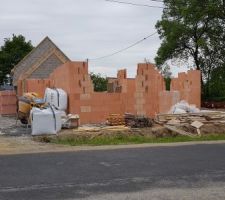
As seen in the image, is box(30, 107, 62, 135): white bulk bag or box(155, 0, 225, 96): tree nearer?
box(30, 107, 62, 135): white bulk bag

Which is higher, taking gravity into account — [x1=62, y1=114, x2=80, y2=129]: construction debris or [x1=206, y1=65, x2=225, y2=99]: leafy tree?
[x1=206, y1=65, x2=225, y2=99]: leafy tree

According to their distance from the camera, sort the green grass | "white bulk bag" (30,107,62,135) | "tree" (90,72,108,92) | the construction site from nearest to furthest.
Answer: the green grass → "white bulk bag" (30,107,62,135) → the construction site → "tree" (90,72,108,92)

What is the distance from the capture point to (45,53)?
4822cm

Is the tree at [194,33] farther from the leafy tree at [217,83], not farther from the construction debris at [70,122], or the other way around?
the construction debris at [70,122]

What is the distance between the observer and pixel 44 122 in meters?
19.2

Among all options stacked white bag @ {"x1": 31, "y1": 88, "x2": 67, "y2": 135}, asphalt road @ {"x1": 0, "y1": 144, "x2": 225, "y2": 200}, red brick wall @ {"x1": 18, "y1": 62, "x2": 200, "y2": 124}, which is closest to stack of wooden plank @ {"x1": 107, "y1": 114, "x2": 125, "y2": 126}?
red brick wall @ {"x1": 18, "y1": 62, "x2": 200, "y2": 124}

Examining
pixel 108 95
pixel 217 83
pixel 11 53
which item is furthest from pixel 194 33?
pixel 108 95

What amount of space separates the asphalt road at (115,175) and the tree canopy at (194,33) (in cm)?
3714

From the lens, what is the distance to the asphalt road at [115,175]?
28.6 ft

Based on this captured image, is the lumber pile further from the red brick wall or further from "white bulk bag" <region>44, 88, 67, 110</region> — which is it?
"white bulk bag" <region>44, 88, 67, 110</region>

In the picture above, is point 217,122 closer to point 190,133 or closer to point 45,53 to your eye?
point 190,133

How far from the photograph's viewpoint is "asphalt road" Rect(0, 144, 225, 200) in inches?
343

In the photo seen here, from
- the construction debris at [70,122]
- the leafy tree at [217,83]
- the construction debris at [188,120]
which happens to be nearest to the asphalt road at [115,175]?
the construction debris at [188,120]

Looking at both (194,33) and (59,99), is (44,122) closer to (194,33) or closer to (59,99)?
(59,99)
